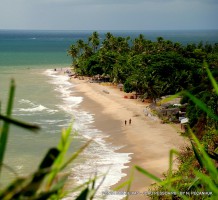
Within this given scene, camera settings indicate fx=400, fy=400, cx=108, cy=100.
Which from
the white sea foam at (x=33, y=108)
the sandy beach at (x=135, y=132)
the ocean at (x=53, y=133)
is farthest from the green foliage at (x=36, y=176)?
the white sea foam at (x=33, y=108)

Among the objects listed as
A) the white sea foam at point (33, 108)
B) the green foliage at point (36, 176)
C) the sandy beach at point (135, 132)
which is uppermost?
the green foliage at point (36, 176)

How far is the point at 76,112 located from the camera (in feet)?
141

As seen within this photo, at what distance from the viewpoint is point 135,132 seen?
3378 cm

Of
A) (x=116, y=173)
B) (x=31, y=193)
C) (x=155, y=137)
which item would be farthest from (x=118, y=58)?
(x=31, y=193)

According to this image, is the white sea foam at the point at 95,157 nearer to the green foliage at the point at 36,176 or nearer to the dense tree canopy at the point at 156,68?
the dense tree canopy at the point at 156,68

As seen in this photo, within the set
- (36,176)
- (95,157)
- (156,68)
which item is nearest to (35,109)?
(156,68)

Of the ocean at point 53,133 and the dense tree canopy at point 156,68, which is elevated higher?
the dense tree canopy at point 156,68

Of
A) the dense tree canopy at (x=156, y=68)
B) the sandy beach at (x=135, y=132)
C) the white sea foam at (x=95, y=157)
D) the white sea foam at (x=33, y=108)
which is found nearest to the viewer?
the white sea foam at (x=95, y=157)

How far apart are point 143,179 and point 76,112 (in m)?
21.6

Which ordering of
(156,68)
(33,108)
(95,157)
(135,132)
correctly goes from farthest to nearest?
(33,108) → (156,68) → (135,132) → (95,157)

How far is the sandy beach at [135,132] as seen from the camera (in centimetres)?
2479

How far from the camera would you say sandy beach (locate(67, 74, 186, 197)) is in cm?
2479

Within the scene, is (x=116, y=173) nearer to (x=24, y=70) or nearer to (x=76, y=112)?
(x=76, y=112)

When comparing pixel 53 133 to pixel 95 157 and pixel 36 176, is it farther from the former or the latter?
pixel 36 176
